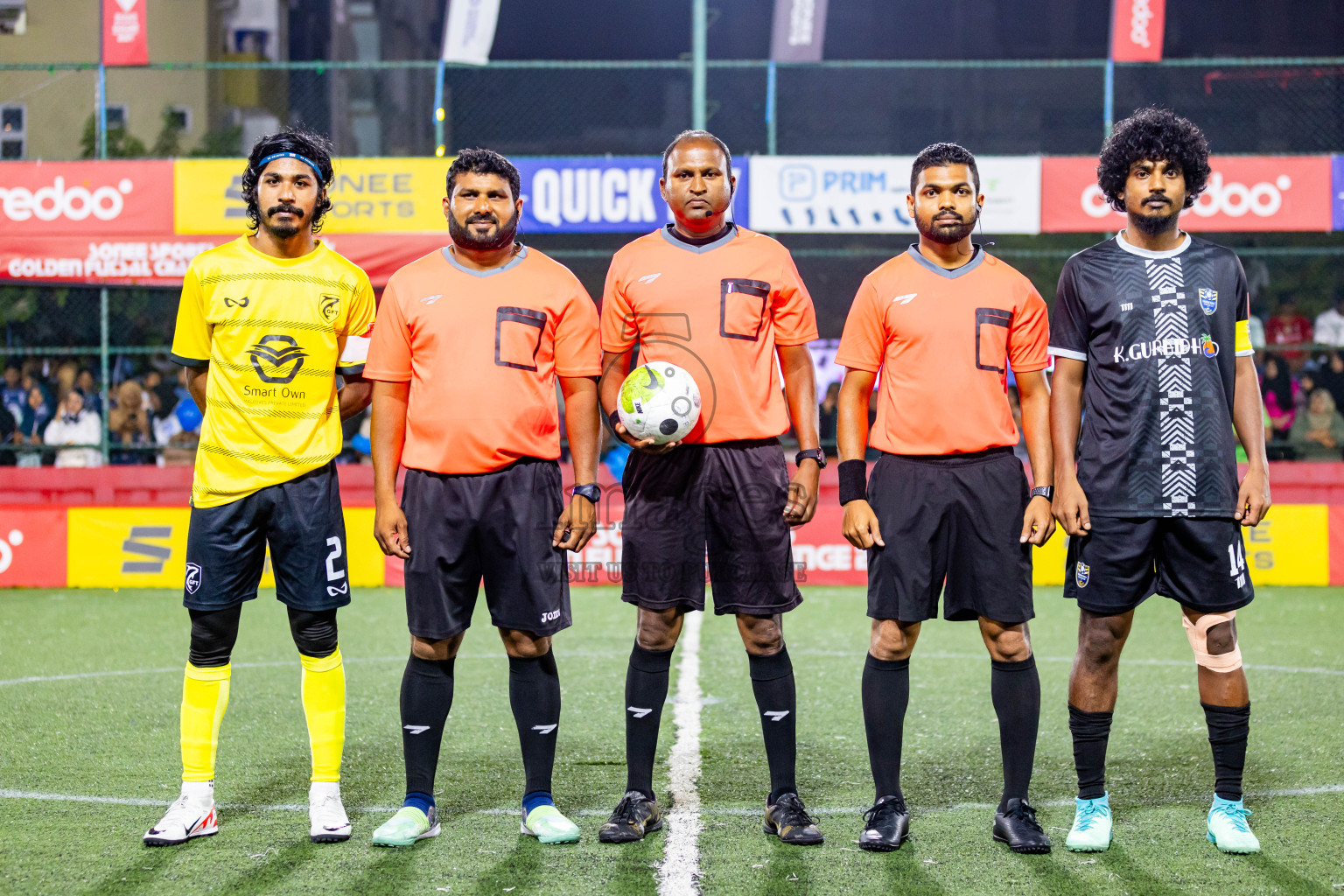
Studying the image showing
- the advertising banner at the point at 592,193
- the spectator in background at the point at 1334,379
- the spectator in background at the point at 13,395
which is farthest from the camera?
the spectator in background at the point at 1334,379

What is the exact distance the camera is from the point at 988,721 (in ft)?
18.5

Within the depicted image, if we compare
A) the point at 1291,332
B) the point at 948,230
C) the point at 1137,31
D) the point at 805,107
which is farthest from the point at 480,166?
the point at 805,107

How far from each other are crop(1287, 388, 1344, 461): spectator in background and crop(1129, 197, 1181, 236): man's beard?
9899mm

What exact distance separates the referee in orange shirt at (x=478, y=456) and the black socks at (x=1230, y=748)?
2025mm

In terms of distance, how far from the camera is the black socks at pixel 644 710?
4.00 metres

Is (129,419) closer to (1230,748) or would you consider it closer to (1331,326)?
(1230,748)

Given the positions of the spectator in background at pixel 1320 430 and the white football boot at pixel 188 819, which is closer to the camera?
the white football boot at pixel 188 819

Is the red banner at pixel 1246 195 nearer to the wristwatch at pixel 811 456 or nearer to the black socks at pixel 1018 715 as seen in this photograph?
the wristwatch at pixel 811 456

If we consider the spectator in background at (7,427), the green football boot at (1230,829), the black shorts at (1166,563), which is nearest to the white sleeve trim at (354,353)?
the black shorts at (1166,563)

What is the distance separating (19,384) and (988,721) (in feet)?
37.0

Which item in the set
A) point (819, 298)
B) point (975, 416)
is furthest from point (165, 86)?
point (975, 416)

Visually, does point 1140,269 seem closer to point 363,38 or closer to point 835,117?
point 835,117

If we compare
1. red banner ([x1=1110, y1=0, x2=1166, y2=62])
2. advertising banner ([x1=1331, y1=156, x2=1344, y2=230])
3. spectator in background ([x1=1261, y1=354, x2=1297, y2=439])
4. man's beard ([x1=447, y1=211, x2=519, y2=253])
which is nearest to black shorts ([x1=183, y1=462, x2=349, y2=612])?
man's beard ([x1=447, y1=211, x2=519, y2=253])

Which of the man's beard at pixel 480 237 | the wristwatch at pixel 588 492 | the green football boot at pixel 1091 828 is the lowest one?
the green football boot at pixel 1091 828
